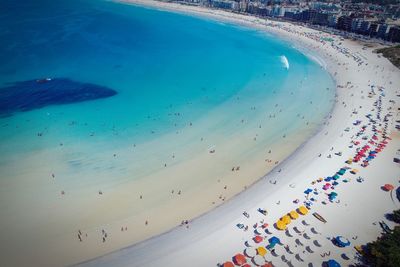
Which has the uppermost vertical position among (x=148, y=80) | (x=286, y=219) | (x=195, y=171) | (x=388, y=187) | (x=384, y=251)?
(x=384, y=251)

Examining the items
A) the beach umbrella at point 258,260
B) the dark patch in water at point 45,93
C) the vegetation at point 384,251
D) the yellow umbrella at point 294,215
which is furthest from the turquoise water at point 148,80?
the vegetation at point 384,251

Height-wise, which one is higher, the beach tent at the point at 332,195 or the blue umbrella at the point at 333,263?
the blue umbrella at the point at 333,263

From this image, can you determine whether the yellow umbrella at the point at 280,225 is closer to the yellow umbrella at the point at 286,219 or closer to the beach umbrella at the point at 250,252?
the yellow umbrella at the point at 286,219

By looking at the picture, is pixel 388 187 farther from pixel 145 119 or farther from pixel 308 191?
pixel 145 119

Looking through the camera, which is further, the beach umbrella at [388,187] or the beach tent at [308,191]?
the beach umbrella at [388,187]

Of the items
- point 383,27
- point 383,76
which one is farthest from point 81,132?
point 383,27

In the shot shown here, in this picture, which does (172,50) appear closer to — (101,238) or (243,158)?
(243,158)

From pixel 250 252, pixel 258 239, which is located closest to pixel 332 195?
pixel 258 239
